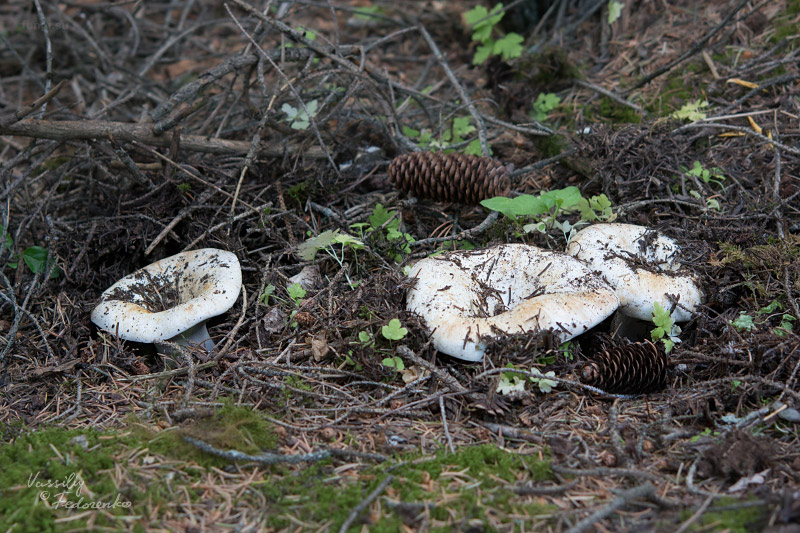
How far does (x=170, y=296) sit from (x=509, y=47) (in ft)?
10.9

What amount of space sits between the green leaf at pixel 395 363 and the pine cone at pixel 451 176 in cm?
133

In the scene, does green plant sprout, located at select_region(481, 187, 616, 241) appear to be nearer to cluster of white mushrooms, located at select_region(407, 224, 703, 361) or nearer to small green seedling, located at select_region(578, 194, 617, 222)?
small green seedling, located at select_region(578, 194, 617, 222)

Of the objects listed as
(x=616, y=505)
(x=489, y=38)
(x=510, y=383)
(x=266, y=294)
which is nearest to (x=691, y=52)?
(x=489, y=38)

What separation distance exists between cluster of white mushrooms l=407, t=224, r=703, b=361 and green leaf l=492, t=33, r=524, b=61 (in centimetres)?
225

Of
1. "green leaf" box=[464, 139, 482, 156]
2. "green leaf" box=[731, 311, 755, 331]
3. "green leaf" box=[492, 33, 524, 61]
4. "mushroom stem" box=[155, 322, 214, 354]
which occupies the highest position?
"green leaf" box=[492, 33, 524, 61]

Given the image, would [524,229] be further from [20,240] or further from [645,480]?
[20,240]

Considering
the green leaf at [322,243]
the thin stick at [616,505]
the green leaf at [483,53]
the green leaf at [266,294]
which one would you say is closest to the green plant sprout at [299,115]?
the green leaf at [322,243]

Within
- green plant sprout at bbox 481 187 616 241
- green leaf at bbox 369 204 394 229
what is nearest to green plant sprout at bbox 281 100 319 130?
green leaf at bbox 369 204 394 229

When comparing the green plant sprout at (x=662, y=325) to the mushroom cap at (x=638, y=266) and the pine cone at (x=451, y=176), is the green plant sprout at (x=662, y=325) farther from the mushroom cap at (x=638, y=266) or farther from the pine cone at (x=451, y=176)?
the pine cone at (x=451, y=176)

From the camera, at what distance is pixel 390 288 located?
10.1ft

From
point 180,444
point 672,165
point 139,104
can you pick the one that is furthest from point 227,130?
point 672,165

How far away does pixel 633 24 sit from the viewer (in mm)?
5293

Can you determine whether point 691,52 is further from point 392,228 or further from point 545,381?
point 545,381

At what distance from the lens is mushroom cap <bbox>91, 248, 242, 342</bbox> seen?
9.58ft
